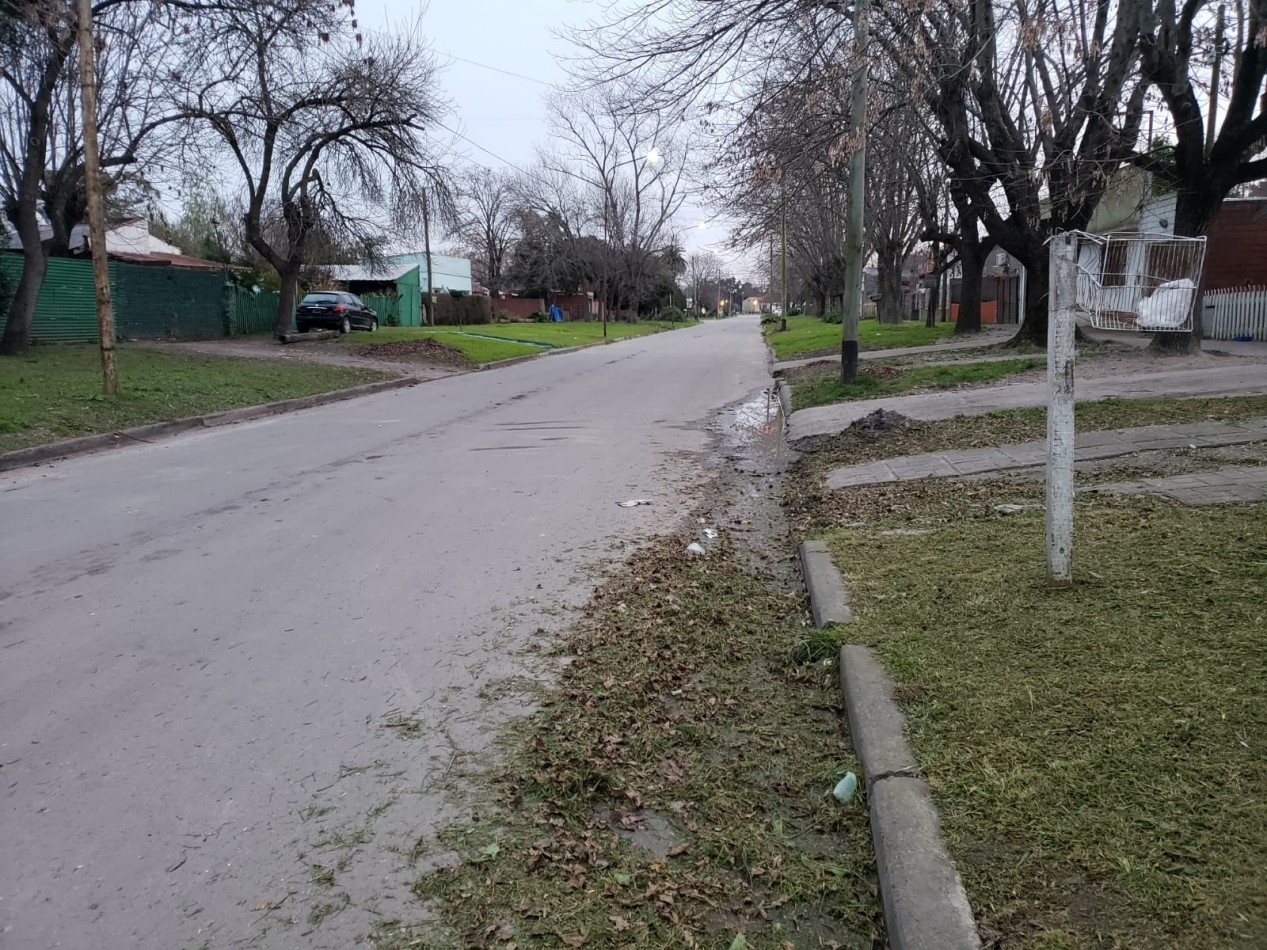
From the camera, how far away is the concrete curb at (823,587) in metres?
4.77

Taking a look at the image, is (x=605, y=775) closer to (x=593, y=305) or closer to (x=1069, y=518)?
(x=1069, y=518)

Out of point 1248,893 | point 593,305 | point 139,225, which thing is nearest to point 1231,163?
point 1248,893

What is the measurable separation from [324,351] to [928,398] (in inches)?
732

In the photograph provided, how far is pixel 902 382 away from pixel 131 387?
1312cm

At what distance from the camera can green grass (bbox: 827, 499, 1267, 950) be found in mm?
2369

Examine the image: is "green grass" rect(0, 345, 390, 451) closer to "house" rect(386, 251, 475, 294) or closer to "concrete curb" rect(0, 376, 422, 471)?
"concrete curb" rect(0, 376, 422, 471)

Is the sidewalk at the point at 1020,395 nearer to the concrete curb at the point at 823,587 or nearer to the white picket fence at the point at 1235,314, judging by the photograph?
the concrete curb at the point at 823,587

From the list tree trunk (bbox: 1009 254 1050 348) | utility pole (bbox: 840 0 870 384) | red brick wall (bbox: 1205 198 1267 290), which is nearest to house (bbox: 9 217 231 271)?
utility pole (bbox: 840 0 870 384)

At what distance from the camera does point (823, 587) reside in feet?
17.4

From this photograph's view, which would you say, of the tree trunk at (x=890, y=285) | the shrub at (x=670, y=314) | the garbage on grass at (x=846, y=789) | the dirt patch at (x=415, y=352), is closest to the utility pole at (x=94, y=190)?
the dirt patch at (x=415, y=352)

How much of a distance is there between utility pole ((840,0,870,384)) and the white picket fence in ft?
31.1

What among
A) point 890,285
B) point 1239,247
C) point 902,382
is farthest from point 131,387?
point 890,285

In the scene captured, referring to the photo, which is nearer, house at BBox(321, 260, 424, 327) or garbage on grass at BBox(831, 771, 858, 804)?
garbage on grass at BBox(831, 771, 858, 804)

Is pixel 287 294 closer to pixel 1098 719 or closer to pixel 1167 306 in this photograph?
pixel 1167 306
